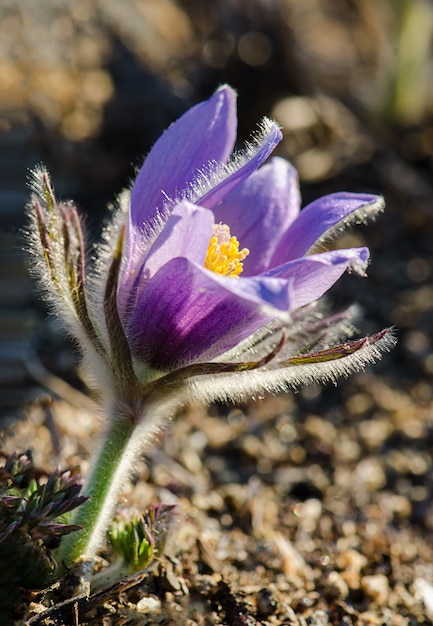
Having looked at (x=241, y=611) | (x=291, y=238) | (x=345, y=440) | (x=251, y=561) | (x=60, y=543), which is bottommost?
(x=345, y=440)

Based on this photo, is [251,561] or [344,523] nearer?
[251,561]

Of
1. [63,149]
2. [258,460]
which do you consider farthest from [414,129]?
[258,460]

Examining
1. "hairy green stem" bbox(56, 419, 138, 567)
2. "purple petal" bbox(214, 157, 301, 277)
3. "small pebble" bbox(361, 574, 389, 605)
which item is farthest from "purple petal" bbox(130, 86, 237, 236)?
"small pebble" bbox(361, 574, 389, 605)

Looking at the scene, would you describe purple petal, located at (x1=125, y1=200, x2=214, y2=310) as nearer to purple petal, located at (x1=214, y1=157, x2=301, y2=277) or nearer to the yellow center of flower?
the yellow center of flower

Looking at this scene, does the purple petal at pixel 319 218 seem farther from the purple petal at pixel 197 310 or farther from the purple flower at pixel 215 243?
the purple petal at pixel 197 310

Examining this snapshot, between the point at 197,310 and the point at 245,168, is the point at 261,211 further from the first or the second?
the point at 197,310

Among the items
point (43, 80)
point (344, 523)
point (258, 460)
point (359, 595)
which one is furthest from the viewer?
point (43, 80)

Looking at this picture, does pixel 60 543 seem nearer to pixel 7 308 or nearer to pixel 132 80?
pixel 7 308

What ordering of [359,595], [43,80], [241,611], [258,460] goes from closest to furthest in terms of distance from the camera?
[241,611]
[359,595]
[258,460]
[43,80]
